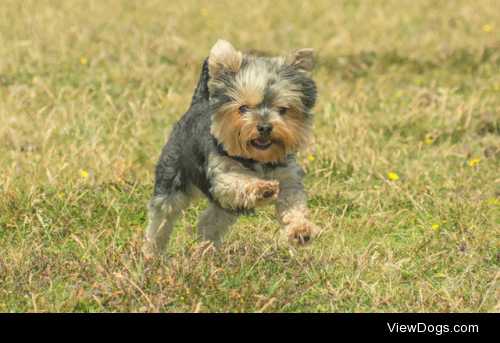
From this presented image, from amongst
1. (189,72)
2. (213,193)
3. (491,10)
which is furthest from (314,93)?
(491,10)

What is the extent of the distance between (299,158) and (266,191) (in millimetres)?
2868

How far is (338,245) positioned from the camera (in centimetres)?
507

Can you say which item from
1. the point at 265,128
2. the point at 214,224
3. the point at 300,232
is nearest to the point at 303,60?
the point at 265,128

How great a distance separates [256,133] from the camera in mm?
4352

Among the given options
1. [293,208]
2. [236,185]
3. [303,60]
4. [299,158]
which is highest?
[303,60]

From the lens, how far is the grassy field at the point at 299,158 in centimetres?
434

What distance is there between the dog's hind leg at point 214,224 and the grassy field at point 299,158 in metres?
0.16

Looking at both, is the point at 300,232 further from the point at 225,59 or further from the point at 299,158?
the point at 299,158
